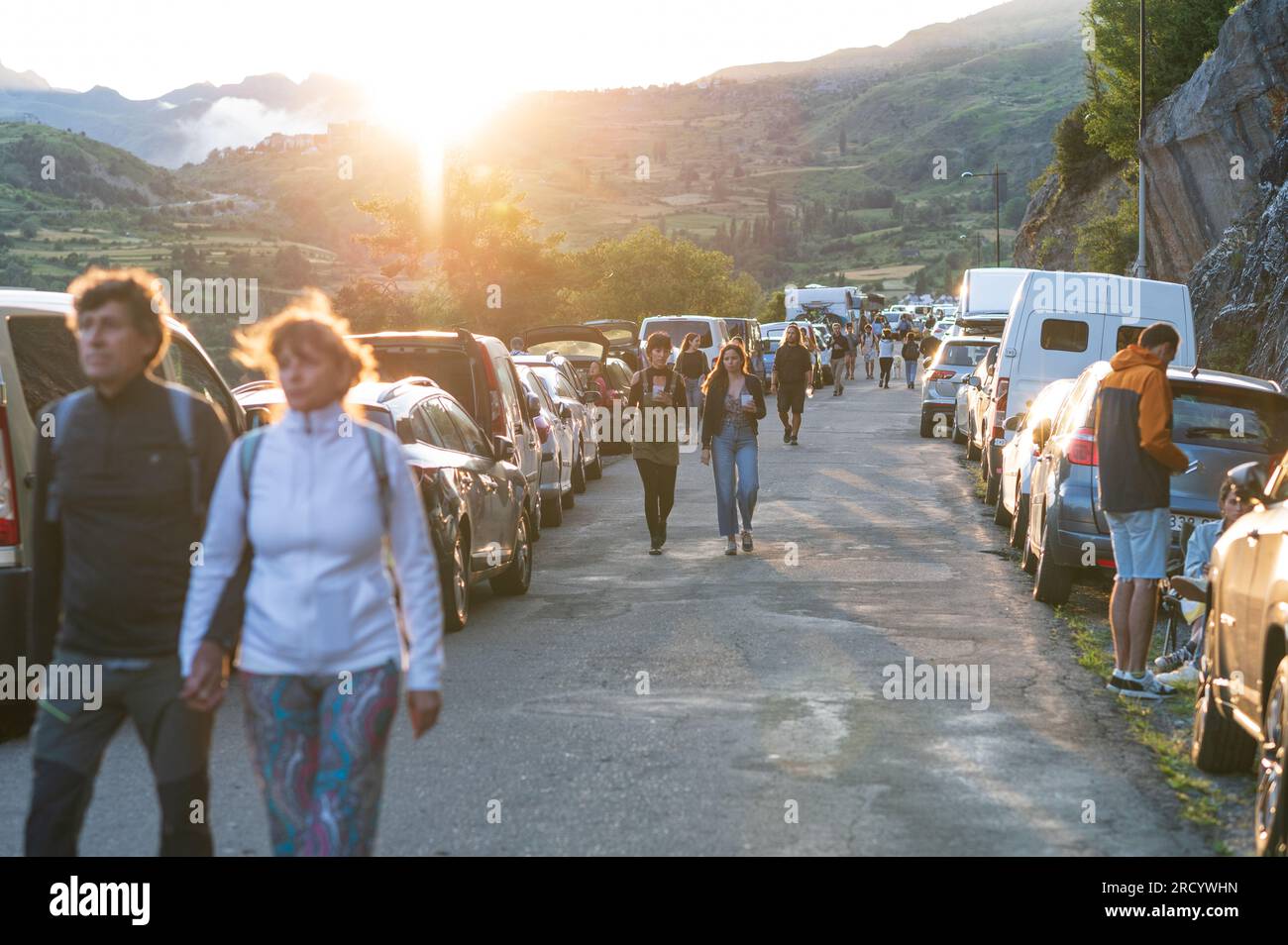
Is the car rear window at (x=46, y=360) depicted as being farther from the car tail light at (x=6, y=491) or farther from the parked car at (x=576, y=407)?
the parked car at (x=576, y=407)

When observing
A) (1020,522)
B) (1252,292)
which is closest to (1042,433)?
(1020,522)

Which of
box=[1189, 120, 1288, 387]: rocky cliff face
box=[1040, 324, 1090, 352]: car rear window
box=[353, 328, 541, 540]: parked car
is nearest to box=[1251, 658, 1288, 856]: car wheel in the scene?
box=[353, 328, 541, 540]: parked car

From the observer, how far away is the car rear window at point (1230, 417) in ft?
36.4

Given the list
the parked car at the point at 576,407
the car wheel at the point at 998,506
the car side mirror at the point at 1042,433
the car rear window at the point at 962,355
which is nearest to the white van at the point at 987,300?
the car rear window at the point at 962,355

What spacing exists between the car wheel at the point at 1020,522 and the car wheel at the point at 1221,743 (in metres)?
6.59

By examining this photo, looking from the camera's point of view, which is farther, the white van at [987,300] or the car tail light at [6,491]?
the white van at [987,300]

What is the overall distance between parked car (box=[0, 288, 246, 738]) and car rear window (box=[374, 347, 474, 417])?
5.37 m

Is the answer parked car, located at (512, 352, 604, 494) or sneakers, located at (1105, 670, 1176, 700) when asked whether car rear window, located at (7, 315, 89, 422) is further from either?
parked car, located at (512, 352, 604, 494)

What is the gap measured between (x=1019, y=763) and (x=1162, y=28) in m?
50.6

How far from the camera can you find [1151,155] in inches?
1813

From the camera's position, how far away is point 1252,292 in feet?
84.4

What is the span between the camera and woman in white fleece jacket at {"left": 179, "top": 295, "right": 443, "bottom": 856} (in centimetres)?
414
